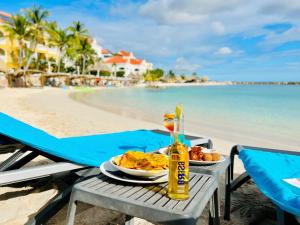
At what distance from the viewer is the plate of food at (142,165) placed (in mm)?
1388

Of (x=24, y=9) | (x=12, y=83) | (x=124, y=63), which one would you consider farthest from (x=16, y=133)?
(x=124, y=63)

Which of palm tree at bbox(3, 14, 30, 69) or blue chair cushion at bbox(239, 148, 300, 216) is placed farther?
palm tree at bbox(3, 14, 30, 69)

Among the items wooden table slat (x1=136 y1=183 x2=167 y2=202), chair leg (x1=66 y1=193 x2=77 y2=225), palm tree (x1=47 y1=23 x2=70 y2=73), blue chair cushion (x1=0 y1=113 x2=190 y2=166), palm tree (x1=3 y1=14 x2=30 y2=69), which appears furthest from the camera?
palm tree (x1=47 y1=23 x2=70 y2=73)

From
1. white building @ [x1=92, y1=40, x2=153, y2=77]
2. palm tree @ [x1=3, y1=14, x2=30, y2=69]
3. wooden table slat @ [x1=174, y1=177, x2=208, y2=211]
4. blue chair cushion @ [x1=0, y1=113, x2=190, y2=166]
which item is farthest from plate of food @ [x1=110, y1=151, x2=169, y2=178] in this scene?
white building @ [x1=92, y1=40, x2=153, y2=77]

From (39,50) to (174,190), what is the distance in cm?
3747

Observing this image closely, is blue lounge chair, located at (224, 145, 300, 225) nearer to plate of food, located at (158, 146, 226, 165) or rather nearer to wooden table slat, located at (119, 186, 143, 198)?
plate of food, located at (158, 146, 226, 165)

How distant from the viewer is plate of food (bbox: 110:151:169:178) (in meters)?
1.39

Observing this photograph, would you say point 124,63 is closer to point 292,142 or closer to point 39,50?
point 39,50

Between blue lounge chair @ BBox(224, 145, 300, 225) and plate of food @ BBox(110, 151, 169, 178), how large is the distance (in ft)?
2.06

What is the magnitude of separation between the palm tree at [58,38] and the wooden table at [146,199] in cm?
3524

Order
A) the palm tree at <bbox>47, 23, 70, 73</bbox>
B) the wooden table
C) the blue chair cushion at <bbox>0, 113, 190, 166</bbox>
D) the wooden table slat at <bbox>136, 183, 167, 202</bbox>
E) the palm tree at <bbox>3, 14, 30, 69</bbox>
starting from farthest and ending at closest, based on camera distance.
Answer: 1. the palm tree at <bbox>47, 23, 70, 73</bbox>
2. the palm tree at <bbox>3, 14, 30, 69</bbox>
3. the blue chair cushion at <bbox>0, 113, 190, 166</bbox>
4. the wooden table slat at <bbox>136, 183, 167, 202</bbox>
5. the wooden table

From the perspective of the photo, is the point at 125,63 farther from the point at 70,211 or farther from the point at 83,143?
the point at 70,211

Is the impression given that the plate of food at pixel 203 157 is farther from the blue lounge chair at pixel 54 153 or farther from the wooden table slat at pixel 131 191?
the blue lounge chair at pixel 54 153

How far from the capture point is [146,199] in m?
1.22
